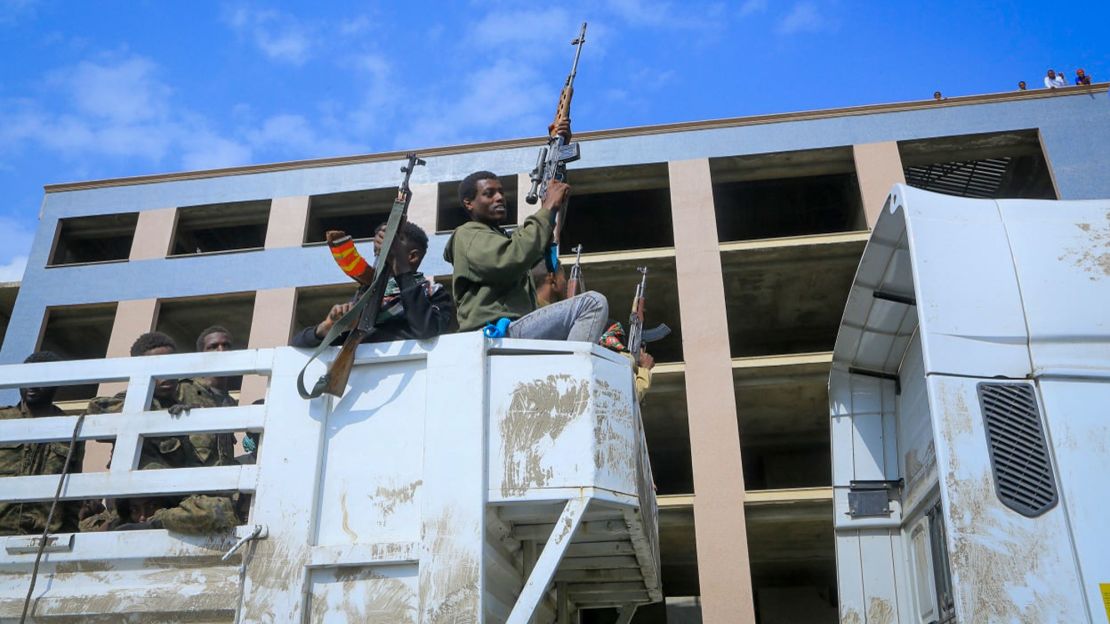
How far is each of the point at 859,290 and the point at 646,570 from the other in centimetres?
199

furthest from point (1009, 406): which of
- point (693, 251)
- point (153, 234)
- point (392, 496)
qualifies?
point (153, 234)

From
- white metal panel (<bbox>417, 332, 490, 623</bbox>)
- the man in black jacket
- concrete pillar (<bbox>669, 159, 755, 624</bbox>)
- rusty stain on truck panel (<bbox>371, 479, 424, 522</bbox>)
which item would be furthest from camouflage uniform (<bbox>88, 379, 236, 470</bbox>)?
concrete pillar (<bbox>669, 159, 755, 624</bbox>)

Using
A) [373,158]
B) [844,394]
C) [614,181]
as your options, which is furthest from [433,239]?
[844,394]

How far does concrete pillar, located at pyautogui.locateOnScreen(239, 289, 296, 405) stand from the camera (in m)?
19.9

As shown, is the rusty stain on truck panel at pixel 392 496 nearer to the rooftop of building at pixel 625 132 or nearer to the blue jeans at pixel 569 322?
the blue jeans at pixel 569 322

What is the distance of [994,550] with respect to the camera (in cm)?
330

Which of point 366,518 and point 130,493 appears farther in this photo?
point 130,493

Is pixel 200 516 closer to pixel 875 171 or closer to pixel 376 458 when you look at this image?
pixel 376 458

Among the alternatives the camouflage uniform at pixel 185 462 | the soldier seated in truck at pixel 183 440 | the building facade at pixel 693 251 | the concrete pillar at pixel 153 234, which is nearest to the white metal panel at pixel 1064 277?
the camouflage uniform at pixel 185 462

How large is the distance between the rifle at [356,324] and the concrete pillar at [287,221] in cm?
1777

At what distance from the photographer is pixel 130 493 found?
3.79 metres

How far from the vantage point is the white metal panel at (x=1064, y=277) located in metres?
3.59

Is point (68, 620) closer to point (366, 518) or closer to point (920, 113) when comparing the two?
point (366, 518)

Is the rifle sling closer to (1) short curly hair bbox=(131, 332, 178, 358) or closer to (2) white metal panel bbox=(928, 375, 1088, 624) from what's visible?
(2) white metal panel bbox=(928, 375, 1088, 624)
